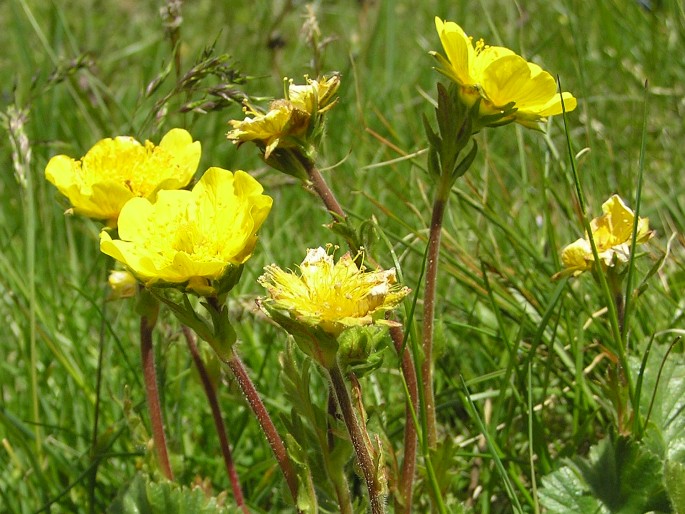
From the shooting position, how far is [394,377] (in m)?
2.33

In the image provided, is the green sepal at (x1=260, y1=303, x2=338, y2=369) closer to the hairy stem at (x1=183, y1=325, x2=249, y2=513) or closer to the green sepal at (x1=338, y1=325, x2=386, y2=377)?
the green sepal at (x1=338, y1=325, x2=386, y2=377)

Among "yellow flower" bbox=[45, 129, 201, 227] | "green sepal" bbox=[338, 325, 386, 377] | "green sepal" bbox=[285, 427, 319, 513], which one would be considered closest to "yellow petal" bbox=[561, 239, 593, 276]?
"green sepal" bbox=[338, 325, 386, 377]

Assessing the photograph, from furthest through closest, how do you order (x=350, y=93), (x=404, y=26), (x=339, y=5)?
(x=339, y=5)
(x=404, y=26)
(x=350, y=93)

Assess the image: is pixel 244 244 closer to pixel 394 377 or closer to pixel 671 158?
pixel 394 377

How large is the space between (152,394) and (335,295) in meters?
0.61

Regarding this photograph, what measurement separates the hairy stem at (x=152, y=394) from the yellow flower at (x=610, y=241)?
827 mm

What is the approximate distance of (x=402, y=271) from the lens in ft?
7.50

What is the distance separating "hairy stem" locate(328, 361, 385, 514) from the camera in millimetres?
1325

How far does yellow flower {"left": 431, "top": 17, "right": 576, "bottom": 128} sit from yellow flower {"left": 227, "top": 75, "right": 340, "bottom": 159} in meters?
0.23

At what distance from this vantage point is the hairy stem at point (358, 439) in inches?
52.2

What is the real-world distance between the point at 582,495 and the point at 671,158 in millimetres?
1751

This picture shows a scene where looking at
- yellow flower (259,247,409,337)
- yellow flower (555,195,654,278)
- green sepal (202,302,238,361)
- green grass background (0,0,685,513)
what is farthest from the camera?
green grass background (0,0,685,513)

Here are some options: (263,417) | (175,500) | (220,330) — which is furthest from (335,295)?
(175,500)

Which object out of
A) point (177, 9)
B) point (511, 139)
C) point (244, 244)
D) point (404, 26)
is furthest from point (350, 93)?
point (244, 244)
